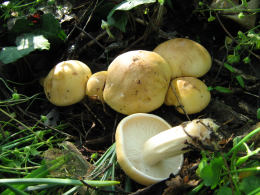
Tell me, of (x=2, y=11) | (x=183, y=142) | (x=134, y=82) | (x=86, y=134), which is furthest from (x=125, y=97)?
(x=2, y=11)

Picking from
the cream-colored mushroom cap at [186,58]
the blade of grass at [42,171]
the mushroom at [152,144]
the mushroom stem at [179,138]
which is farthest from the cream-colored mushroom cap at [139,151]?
the cream-colored mushroom cap at [186,58]

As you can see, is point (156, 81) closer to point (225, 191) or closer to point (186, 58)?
point (186, 58)

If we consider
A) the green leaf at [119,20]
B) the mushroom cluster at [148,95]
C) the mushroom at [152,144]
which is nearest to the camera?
the mushroom at [152,144]

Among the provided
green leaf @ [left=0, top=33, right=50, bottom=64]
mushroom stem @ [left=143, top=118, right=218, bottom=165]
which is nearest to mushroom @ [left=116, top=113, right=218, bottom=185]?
mushroom stem @ [left=143, top=118, right=218, bottom=165]

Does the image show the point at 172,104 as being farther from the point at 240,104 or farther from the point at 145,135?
the point at 240,104

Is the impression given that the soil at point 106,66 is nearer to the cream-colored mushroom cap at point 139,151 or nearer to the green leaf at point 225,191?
the cream-colored mushroom cap at point 139,151
